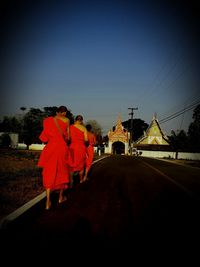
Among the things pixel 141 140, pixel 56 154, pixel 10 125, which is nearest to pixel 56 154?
pixel 56 154

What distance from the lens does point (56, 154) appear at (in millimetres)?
6152

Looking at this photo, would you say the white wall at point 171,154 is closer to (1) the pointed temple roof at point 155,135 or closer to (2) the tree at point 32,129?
(1) the pointed temple roof at point 155,135

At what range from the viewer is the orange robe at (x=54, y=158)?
6.01 m

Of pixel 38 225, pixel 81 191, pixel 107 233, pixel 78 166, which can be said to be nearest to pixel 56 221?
pixel 38 225

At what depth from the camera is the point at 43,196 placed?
6652 mm

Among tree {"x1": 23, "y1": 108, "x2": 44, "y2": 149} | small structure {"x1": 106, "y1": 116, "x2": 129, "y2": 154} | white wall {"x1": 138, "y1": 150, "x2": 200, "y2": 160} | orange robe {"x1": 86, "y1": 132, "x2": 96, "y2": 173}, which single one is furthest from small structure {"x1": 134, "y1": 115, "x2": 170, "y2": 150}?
orange robe {"x1": 86, "y1": 132, "x2": 96, "y2": 173}

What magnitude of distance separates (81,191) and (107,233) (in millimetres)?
3908

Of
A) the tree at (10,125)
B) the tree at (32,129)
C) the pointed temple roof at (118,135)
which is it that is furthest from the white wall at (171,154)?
the tree at (10,125)

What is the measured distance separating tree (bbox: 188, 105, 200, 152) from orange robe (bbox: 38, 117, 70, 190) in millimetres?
54397

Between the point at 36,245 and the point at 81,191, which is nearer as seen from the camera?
the point at 36,245

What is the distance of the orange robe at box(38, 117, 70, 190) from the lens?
237 inches

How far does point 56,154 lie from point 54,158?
9cm

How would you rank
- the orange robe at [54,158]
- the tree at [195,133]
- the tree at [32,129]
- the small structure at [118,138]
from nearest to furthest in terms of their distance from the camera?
1. the orange robe at [54,158]
2. the tree at [195,133]
3. the tree at [32,129]
4. the small structure at [118,138]

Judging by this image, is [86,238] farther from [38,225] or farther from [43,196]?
[43,196]
